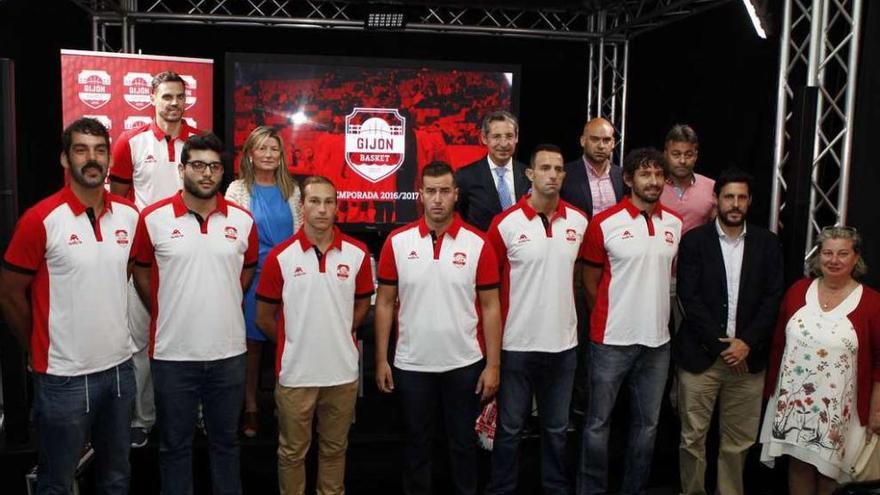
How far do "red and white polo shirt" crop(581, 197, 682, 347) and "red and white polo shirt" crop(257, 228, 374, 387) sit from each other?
108cm

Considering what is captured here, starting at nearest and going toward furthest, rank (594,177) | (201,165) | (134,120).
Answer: (201,165)
(594,177)
(134,120)

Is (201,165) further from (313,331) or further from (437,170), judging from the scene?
(437,170)

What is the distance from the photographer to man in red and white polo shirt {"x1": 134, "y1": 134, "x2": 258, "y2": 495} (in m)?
2.73

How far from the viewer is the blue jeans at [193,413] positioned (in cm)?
277

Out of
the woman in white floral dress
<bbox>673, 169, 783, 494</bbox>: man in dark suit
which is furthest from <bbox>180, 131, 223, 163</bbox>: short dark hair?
the woman in white floral dress

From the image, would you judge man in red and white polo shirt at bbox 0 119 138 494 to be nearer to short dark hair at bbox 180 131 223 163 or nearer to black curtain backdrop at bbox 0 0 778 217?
short dark hair at bbox 180 131 223 163

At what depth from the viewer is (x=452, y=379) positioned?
118 inches

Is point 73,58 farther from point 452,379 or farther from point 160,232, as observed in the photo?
point 452,379

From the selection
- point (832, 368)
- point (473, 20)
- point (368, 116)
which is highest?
point (473, 20)

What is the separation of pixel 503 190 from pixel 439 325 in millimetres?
968

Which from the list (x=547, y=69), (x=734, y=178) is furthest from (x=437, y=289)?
(x=547, y=69)

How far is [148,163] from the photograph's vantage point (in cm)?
352

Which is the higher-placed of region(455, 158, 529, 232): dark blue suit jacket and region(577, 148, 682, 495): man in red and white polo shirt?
region(455, 158, 529, 232): dark blue suit jacket

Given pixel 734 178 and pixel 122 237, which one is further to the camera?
pixel 734 178
